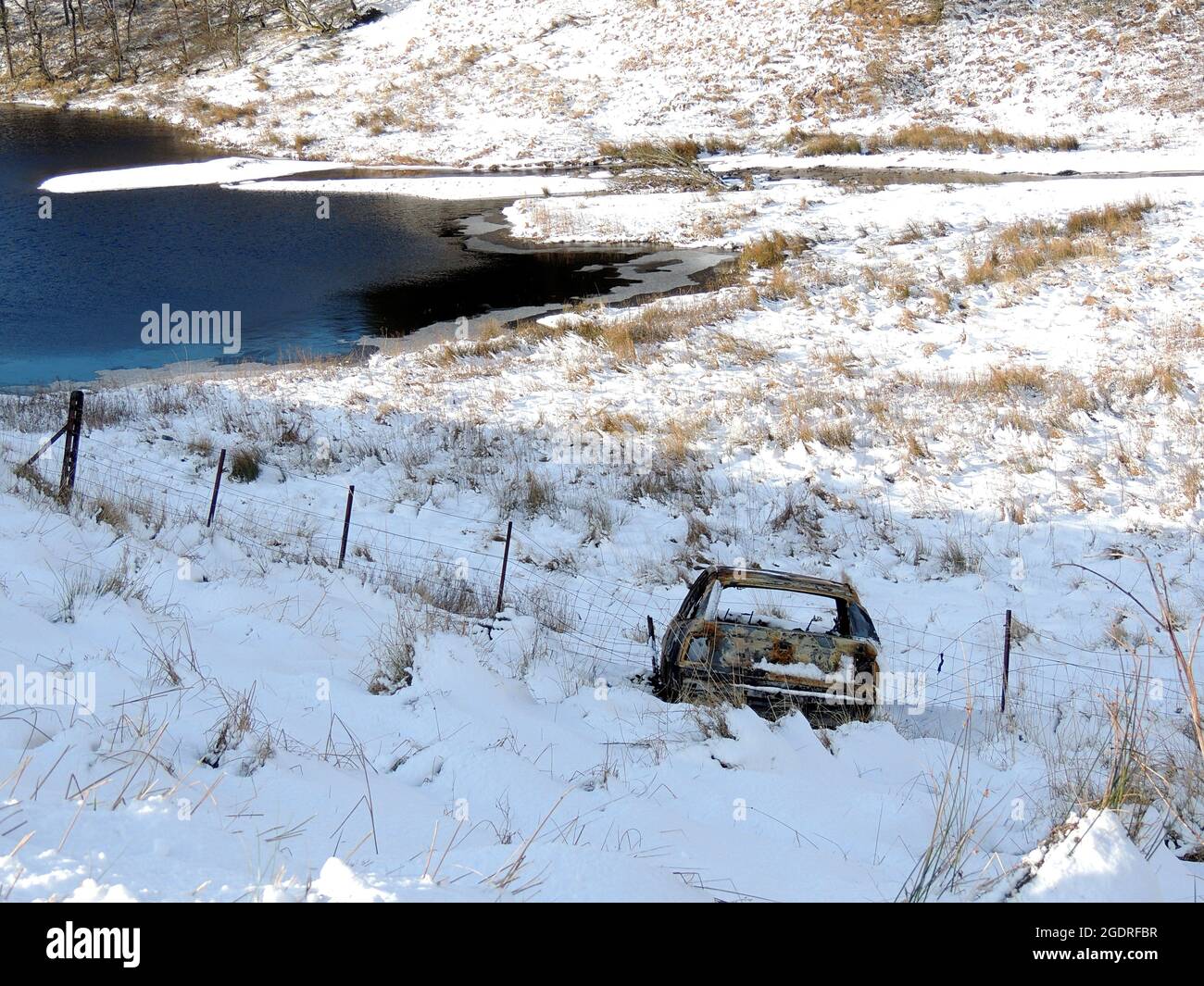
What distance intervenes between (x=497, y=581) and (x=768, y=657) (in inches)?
138

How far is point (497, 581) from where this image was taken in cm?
823

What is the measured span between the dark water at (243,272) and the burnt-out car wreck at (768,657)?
14.8m

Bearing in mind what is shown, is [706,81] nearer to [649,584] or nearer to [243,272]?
[243,272]

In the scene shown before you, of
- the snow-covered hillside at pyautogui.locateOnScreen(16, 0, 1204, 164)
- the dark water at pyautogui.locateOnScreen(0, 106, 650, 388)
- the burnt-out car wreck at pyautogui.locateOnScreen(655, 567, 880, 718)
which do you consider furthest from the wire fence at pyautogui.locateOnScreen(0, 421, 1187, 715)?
the snow-covered hillside at pyautogui.locateOnScreen(16, 0, 1204, 164)

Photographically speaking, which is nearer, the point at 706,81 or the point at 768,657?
the point at 768,657

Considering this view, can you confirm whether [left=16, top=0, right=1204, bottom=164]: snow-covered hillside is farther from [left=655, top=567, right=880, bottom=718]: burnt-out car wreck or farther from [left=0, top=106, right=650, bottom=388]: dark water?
[left=655, top=567, right=880, bottom=718]: burnt-out car wreck

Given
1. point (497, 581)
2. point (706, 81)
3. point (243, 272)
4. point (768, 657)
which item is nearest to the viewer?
point (768, 657)

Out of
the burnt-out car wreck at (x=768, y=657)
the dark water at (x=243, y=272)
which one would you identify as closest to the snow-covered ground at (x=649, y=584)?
the burnt-out car wreck at (x=768, y=657)

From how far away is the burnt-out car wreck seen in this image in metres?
5.08

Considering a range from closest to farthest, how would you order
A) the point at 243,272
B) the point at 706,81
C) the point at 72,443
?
the point at 72,443
the point at 243,272
the point at 706,81

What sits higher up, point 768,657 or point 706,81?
point 706,81

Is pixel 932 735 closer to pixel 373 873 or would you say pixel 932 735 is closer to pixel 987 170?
pixel 373 873

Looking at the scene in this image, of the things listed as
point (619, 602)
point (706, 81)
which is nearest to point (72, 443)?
point (619, 602)
